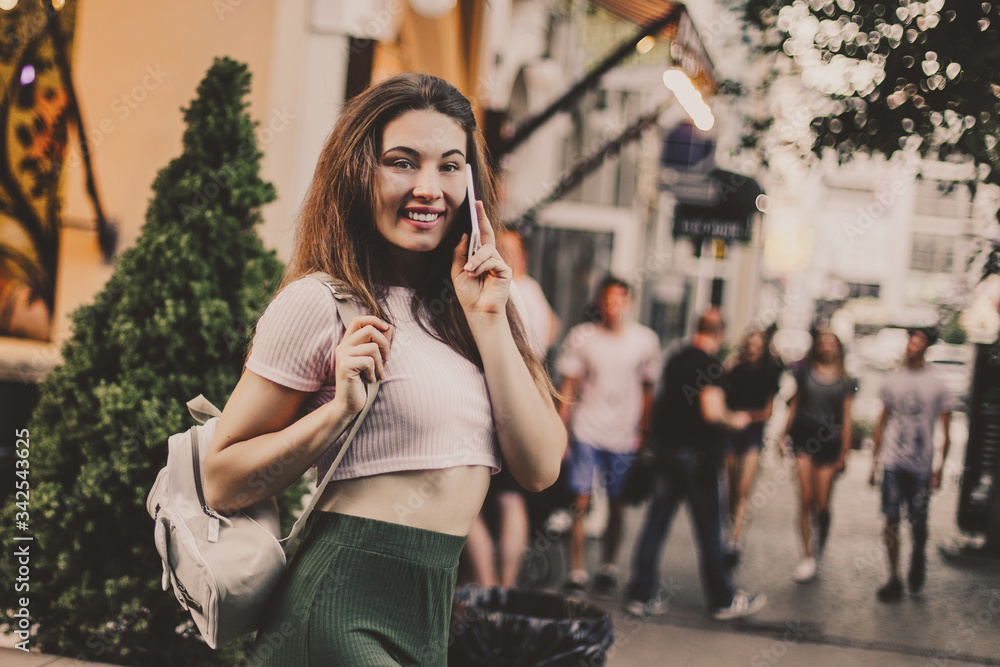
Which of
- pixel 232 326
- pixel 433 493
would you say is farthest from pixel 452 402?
pixel 232 326

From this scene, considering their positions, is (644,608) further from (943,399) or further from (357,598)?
(357,598)

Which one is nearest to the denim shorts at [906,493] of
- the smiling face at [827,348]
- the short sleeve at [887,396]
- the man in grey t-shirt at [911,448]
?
the man in grey t-shirt at [911,448]

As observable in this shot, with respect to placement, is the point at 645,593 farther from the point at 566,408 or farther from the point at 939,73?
the point at 939,73

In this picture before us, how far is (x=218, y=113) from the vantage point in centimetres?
359

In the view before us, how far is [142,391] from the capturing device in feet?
11.2

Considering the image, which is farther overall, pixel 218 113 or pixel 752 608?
pixel 752 608

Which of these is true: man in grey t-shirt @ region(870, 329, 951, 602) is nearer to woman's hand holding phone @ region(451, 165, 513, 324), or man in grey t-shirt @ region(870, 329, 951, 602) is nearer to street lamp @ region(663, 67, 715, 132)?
street lamp @ region(663, 67, 715, 132)

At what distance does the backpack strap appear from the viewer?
162 cm

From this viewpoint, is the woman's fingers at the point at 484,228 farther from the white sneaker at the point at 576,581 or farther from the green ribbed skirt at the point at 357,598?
the white sneaker at the point at 576,581

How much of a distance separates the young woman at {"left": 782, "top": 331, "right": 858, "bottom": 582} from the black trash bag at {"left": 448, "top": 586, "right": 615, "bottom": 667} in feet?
17.3

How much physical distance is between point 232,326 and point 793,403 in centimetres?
574

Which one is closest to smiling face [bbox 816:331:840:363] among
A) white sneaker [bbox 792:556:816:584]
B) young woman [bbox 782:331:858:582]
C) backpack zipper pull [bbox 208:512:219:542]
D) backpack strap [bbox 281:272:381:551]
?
young woman [bbox 782:331:858:582]

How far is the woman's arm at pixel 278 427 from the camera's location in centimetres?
157

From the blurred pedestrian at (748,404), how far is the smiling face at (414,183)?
7043mm
